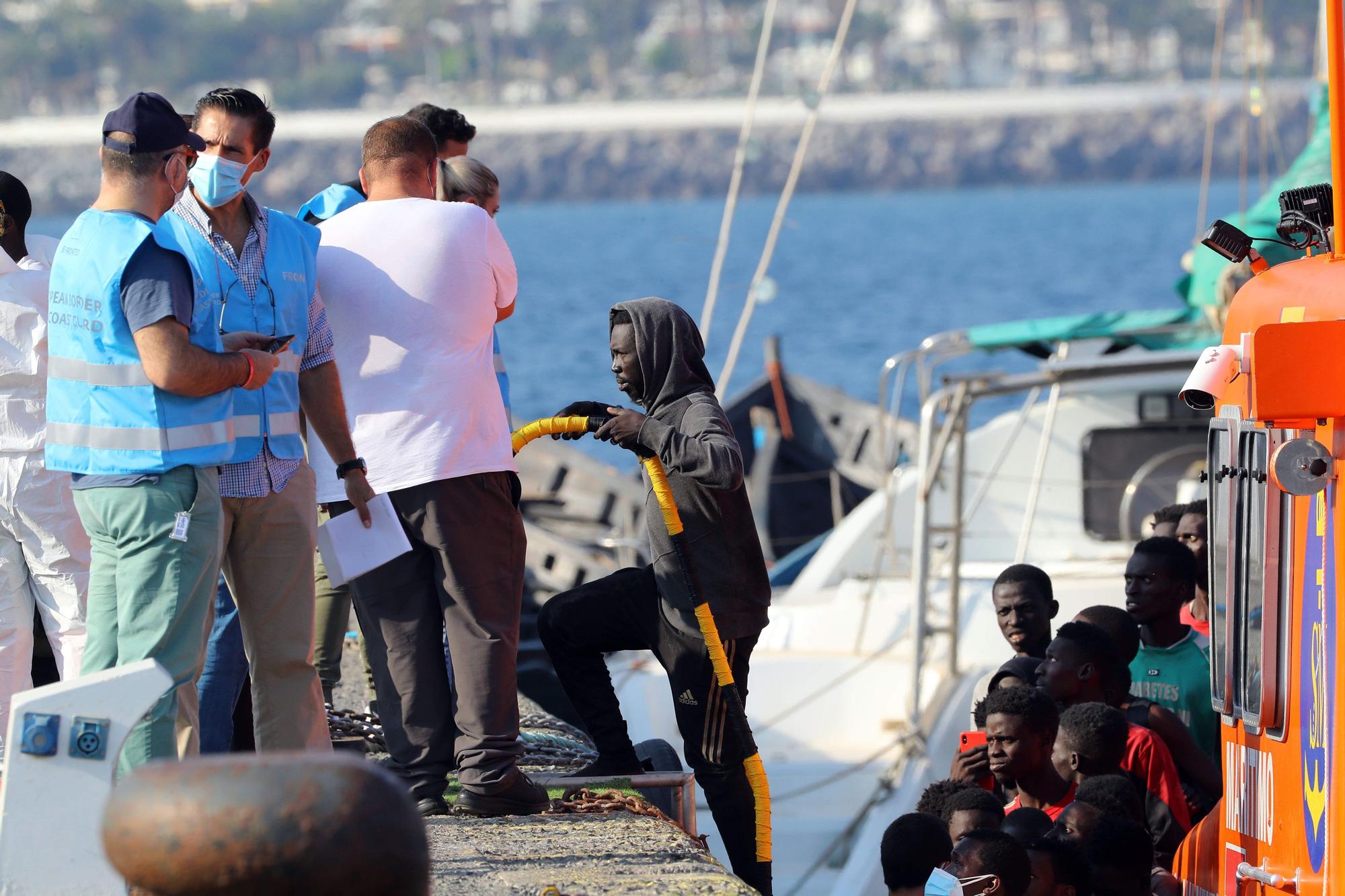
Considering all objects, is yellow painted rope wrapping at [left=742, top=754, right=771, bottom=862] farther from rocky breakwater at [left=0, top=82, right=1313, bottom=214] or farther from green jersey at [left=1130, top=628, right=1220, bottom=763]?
rocky breakwater at [left=0, top=82, right=1313, bottom=214]

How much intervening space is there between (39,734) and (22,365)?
5.57ft

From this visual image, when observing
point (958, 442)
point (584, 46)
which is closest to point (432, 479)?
point (958, 442)

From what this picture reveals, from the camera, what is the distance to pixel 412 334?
174 inches

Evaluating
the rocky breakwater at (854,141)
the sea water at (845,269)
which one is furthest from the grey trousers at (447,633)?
the rocky breakwater at (854,141)

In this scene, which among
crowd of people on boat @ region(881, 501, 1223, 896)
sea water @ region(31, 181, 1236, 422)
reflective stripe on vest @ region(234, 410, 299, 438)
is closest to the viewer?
reflective stripe on vest @ region(234, 410, 299, 438)

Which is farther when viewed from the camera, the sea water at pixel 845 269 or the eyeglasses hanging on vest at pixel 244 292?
the sea water at pixel 845 269

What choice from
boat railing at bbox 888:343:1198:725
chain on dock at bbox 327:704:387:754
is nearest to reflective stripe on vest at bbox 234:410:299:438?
chain on dock at bbox 327:704:387:754

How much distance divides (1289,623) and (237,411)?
7.68 feet

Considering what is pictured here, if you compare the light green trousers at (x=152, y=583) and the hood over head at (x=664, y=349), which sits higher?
the hood over head at (x=664, y=349)

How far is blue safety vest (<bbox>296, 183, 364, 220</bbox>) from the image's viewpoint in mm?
5152

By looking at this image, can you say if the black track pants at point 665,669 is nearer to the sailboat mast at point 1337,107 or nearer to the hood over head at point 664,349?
the hood over head at point 664,349

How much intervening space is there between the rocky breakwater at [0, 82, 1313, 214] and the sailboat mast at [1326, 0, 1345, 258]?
126 meters

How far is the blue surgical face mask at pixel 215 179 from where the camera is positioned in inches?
162

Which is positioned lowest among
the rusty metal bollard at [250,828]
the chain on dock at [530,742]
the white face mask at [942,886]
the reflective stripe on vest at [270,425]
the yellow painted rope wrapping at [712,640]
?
the chain on dock at [530,742]
